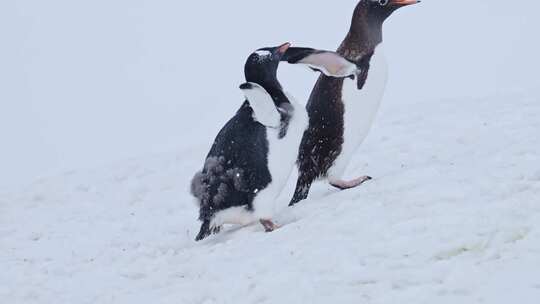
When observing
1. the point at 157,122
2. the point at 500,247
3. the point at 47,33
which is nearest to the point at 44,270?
the point at 500,247

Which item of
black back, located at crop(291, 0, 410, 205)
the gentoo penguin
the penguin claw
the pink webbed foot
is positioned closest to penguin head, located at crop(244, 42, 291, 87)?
the gentoo penguin

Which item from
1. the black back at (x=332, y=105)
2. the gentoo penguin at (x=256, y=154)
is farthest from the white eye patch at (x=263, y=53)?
the black back at (x=332, y=105)

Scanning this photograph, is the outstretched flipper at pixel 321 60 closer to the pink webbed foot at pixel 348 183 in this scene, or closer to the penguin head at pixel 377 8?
the penguin head at pixel 377 8

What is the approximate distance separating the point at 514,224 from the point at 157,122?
77429 millimetres

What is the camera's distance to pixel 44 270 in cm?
884

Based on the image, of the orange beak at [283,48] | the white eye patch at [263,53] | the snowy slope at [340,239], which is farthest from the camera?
the orange beak at [283,48]

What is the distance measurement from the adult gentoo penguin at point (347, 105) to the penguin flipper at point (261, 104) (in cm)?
99

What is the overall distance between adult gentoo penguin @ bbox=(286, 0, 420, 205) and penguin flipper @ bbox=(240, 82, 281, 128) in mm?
992

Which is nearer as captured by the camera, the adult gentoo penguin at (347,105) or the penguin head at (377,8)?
the adult gentoo penguin at (347,105)

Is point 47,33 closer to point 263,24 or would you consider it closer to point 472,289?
point 263,24

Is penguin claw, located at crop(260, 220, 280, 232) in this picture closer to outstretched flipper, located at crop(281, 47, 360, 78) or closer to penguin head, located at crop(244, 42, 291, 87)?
penguin head, located at crop(244, 42, 291, 87)

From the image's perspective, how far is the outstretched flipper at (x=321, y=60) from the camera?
28.5ft

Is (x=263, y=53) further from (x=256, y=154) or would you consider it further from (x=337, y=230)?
(x=337, y=230)

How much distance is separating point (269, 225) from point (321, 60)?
1.46 m
